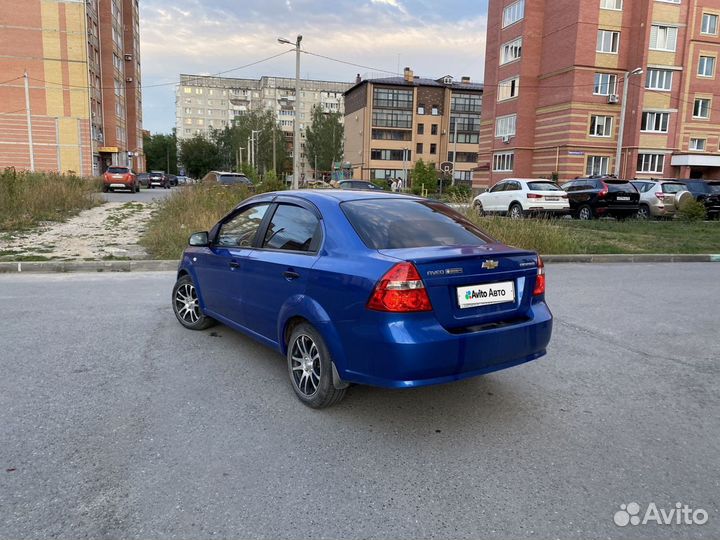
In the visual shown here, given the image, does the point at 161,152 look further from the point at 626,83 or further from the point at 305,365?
the point at 305,365

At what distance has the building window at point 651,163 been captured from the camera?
39.0m

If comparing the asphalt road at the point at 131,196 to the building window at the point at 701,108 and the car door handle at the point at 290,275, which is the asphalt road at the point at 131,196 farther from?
the building window at the point at 701,108

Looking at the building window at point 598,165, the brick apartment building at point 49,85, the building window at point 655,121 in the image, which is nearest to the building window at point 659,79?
the building window at point 655,121

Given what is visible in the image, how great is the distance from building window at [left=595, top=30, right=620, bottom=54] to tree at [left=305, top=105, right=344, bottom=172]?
58049 mm

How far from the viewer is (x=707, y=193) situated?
22.0m

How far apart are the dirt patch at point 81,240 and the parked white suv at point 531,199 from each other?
1113cm

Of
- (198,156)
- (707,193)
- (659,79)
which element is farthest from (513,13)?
(198,156)

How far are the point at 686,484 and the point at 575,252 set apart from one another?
9857 mm

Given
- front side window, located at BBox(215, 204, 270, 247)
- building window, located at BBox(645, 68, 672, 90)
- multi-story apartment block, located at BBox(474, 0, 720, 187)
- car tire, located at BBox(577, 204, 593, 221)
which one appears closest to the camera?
front side window, located at BBox(215, 204, 270, 247)

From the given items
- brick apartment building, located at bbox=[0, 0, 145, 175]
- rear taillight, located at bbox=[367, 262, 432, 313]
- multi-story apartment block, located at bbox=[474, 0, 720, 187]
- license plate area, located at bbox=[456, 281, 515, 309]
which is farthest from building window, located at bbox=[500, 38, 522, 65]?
rear taillight, located at bbox=[367, 262, 432, 313]

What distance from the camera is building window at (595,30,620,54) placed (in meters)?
38.1

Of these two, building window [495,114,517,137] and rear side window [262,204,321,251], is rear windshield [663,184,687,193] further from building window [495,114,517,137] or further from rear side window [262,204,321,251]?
building window [495,114,517,137]

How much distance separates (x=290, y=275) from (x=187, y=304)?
2320 millimetres

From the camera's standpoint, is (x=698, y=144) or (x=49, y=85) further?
(x=49, y=85)
